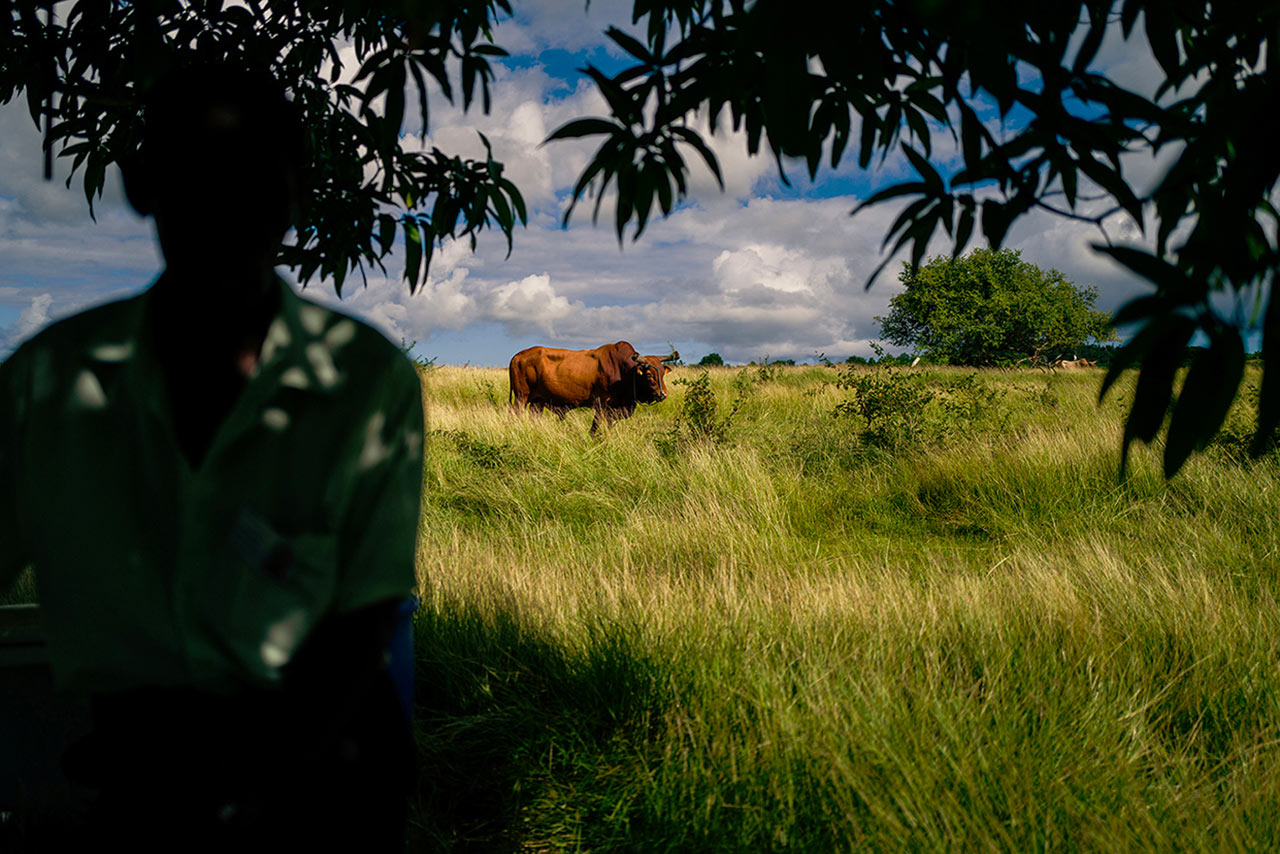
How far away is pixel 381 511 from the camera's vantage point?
42.4 inches

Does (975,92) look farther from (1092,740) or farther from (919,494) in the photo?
(919,494)

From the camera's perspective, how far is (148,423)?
3.36 feet

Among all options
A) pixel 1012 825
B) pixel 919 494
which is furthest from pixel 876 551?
pixel 1012 825

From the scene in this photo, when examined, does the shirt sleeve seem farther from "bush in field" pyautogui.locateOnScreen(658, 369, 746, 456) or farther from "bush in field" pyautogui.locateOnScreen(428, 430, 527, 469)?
"bush in field" pyautogui.locateOnScreen(658, 369, 746, 456)

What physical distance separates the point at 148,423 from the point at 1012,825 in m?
2.21

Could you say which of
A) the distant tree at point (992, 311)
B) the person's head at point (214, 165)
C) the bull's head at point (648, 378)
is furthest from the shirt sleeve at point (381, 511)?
the distant tree at point (992, 311)

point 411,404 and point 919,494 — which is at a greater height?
point 411,404

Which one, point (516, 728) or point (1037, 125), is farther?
point (516, 728)

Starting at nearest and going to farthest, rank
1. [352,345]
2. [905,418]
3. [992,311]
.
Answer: [352,345], [905,418], [992,311]

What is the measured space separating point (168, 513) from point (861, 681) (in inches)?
91.2

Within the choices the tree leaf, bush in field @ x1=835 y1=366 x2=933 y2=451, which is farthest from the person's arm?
bush in field @ x1=835 y1=366 x2=933 y2=451

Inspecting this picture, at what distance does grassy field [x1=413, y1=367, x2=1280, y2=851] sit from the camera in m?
2.09

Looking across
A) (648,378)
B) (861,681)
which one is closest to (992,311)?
(648,378)

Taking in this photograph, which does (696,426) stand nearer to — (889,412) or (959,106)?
(889,412)
